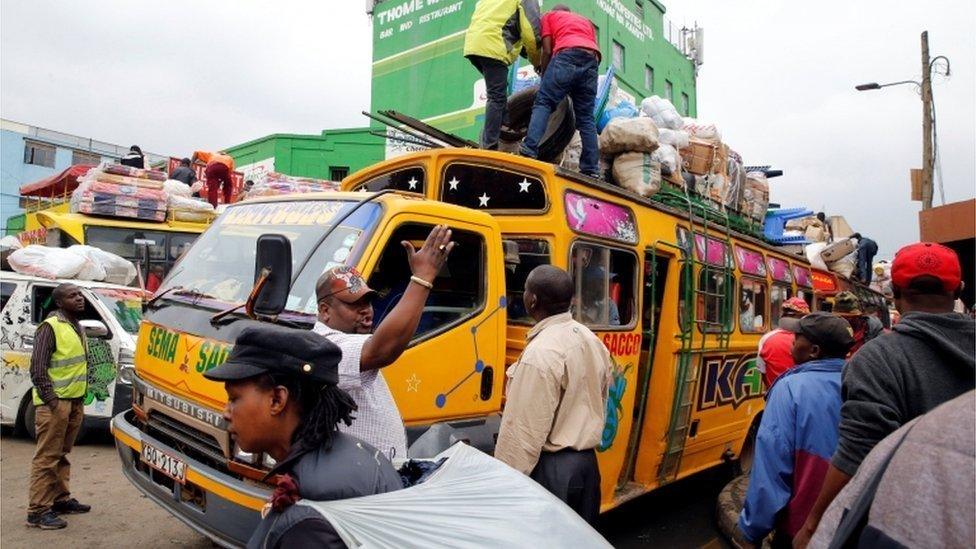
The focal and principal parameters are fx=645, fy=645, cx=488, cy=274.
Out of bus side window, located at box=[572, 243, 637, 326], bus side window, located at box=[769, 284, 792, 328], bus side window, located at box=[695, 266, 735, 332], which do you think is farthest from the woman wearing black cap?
bus side window, located at box=[769, 284, 792, 328]

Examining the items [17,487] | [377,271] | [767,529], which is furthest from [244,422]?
[17,487]

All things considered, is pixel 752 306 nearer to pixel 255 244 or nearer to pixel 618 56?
pixel 255 244

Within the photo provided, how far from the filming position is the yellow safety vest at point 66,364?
4891 mm

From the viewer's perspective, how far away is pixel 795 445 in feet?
9.34

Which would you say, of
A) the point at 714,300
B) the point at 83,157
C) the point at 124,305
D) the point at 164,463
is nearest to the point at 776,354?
the point at 714,300

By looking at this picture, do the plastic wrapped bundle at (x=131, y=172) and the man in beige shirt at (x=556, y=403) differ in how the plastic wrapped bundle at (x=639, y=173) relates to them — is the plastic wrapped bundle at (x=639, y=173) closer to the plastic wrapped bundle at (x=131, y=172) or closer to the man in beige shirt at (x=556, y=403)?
the man in beige shirt at (x=556, y=403)

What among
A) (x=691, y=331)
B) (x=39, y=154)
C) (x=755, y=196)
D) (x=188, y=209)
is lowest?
(x=691, y=331)

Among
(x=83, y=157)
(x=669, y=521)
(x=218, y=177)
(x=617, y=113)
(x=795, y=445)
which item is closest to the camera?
(x=795, y=445)

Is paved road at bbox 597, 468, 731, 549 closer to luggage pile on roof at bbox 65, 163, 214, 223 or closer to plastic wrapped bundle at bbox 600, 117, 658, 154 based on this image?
plastic wrapped bundle at bbox 600, 117, 658, 154

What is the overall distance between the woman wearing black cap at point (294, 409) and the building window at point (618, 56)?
25129 mm

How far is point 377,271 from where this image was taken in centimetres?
364

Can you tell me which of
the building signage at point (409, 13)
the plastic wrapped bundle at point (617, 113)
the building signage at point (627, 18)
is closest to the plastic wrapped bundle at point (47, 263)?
the plastic wrapped bundle at point (617, 113)

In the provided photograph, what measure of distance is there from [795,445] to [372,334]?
6.27ft

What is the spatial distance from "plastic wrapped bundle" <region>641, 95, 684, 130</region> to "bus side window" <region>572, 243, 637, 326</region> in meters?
2.80
